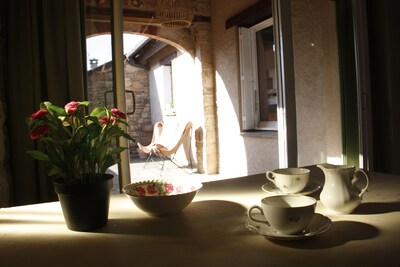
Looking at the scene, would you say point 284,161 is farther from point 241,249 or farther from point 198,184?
point 241,249

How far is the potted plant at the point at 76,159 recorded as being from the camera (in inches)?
32.4

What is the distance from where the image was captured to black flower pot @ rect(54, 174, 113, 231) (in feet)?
2.71

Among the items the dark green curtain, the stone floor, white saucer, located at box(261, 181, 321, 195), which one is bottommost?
the stone floor

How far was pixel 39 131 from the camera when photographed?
0.79 m

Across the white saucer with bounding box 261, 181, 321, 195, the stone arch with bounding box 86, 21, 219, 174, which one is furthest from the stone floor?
the white saucer with bounding box 261, 181, 321, 195

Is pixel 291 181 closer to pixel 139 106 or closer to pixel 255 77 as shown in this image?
pixel 255 77

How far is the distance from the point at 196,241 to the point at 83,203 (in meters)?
0.30

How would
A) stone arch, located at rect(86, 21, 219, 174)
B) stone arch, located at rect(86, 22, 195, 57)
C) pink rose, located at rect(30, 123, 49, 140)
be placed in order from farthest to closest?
stone arch, located at rect(86, 21, 219, 174)
stone arch, located at rect(86, 22, 195, 57)
pink rose, located at rect(30, 123, 49, 140)

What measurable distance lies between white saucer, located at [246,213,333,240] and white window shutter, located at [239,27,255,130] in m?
4.02

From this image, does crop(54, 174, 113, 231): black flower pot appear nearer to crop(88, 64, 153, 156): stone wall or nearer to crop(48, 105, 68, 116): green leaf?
crop(48, 105, 68, 116): green leaf

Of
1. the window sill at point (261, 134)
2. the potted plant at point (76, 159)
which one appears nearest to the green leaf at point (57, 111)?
the potted plant at point (76, 159)

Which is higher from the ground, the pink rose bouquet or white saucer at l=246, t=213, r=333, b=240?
the pink rose bouquet

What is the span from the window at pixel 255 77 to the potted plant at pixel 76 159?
13.0 ft

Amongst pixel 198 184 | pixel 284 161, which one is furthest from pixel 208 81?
pixel 198 184
